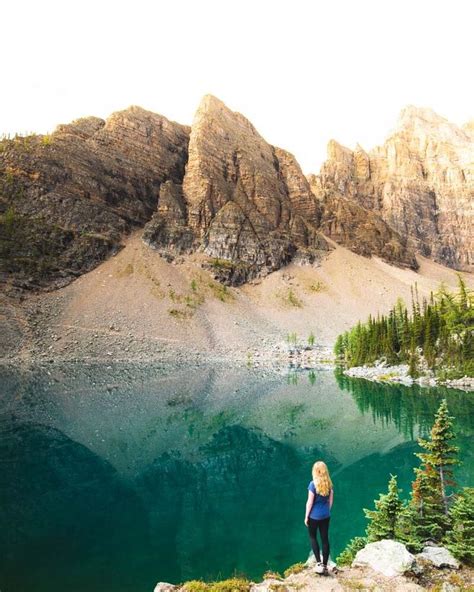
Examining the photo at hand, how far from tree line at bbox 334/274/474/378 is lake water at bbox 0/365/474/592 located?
17.5 m

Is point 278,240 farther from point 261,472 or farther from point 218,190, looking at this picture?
point 261,472

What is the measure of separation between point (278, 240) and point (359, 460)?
165 meters

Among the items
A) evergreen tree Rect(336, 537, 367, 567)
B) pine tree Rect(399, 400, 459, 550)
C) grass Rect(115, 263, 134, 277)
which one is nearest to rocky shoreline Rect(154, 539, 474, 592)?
pine tree Rect(399, 400, 459, 550)

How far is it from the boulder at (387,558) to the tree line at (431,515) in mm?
1016

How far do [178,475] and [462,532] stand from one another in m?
18.5

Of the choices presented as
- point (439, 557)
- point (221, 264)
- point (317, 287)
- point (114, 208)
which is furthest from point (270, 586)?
point (114, 208)

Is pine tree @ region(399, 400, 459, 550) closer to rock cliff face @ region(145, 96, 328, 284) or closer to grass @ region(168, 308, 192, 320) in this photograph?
grass @ region(168, 308, 192, 320)

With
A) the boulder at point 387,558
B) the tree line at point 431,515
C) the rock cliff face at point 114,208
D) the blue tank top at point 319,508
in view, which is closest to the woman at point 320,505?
the blue tank top at point 319,508

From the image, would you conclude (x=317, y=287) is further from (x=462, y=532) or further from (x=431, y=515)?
(x=462, y=532)

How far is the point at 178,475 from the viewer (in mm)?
26469

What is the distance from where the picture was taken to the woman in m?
10.2

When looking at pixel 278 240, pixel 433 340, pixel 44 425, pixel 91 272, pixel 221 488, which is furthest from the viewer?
pixel 278 240

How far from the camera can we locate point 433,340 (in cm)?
8144

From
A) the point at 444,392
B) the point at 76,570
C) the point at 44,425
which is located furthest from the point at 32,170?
the point at 76,570
